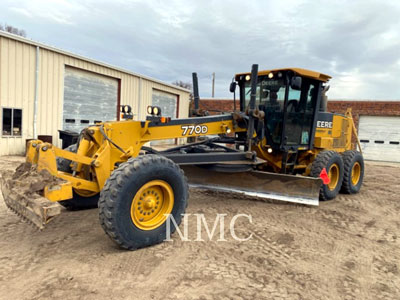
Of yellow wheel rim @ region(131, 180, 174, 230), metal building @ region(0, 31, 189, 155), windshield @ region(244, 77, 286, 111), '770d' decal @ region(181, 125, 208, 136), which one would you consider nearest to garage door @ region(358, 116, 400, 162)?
metal building @ region(0, 31, 189, 155)

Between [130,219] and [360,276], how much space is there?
99.3 inches

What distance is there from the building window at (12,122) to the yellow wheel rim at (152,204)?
373 inches

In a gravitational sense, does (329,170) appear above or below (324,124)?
below

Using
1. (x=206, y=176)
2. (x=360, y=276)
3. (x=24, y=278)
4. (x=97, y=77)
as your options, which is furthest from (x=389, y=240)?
(x=97, y=77)

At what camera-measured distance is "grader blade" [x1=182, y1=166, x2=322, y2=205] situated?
231 inches

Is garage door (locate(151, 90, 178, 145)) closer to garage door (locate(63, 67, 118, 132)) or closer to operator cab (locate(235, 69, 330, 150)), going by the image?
garage door (locate(63, 67, 118, 132))

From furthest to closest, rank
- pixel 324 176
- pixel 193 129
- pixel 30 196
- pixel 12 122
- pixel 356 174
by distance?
pixel 12 122 < pixel 356 174 < pixel 324 176 < pixel 193 129 < pixel 30 196

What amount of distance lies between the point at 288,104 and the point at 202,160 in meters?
2.36

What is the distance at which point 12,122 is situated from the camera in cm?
1123

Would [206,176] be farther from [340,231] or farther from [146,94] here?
[146,94]

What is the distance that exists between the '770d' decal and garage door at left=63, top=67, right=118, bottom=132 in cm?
971

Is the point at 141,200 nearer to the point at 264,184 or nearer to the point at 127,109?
the point at 127,109

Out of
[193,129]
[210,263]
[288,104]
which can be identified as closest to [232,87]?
[288,104]

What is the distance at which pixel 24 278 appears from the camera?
2.99 m
